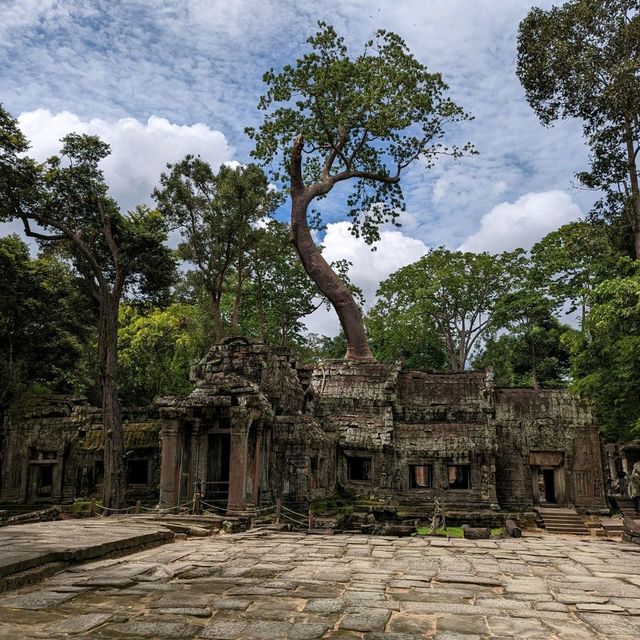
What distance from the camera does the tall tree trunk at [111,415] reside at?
19.9 meters

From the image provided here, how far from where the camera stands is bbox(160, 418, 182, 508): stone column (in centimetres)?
1625

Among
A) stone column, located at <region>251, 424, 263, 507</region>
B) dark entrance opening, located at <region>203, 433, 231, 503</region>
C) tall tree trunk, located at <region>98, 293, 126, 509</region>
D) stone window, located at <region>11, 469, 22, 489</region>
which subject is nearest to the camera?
stone column, located at <region>251, 424, 263, 507</region>

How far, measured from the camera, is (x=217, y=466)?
18.8 meters

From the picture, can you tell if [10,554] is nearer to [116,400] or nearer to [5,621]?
[5,621]

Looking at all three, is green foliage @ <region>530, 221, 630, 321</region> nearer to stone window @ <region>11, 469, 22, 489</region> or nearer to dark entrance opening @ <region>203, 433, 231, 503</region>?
dark entrance opening @ <region>203, 433, 231, 503</region>

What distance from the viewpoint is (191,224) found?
2933 centimetres

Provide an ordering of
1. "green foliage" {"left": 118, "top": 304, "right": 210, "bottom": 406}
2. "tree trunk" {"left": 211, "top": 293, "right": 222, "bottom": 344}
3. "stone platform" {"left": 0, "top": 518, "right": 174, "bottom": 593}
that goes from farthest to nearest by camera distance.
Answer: "green foliage" {"left": 118, "top": 304, "right": 210, "bottom": 406} < "tree trunk" {"left": 211, "top": 293, "right": 222, "bottom": 344} < "stone platform" {"left": 0, "top": 518, "right": 174, "bottom": 593}

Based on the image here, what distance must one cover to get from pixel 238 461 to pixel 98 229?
466 inches

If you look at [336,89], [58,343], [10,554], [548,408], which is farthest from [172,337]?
[10,554]

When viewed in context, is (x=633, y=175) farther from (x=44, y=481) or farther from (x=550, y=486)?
(x=44, y=481)

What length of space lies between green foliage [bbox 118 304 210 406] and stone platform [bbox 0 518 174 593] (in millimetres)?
21554

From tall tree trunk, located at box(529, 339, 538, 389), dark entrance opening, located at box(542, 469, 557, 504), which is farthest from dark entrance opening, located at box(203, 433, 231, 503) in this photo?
tall tree trunk, located at box(529, 339, 538, 389)

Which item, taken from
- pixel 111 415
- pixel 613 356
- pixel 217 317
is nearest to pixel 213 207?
pixel 217 317

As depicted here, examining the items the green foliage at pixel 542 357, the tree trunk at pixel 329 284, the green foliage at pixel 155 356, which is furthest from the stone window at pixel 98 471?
the green foliage at pixel 542 357
